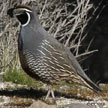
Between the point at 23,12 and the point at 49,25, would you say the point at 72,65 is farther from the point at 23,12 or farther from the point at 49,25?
the point at 49,25

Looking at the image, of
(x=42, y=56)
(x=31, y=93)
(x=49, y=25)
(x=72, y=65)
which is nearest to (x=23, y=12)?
(x=42, y=56)

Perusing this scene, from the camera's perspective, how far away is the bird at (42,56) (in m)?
8.27

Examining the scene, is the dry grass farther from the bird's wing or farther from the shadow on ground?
the bird's wing

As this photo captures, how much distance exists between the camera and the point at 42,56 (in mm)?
8336

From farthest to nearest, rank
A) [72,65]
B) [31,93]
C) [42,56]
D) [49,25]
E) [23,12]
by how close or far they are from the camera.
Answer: [49,25]
[31,93]
[72,65]
[23,12]
[42,56]

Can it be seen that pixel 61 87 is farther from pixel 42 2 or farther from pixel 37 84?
pixel 42 2

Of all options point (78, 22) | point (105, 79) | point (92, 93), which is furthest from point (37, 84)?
point (105, 79)

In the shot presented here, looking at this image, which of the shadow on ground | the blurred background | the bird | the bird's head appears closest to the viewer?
the bird

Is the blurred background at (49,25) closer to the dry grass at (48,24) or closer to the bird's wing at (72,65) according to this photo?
the dry grass at (48,24)

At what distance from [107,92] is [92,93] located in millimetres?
274

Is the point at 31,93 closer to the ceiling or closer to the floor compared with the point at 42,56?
closer to the floor

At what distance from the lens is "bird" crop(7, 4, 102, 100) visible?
8266 millimetres

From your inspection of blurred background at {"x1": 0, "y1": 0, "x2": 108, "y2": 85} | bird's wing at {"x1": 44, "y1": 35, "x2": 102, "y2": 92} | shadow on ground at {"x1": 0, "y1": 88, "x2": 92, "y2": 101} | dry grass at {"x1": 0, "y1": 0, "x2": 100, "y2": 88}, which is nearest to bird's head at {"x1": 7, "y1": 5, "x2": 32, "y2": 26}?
bird's wing at {"x1": 44, "y1": 35, "x2": 102, "y2": 92}

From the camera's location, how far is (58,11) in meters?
12.0
